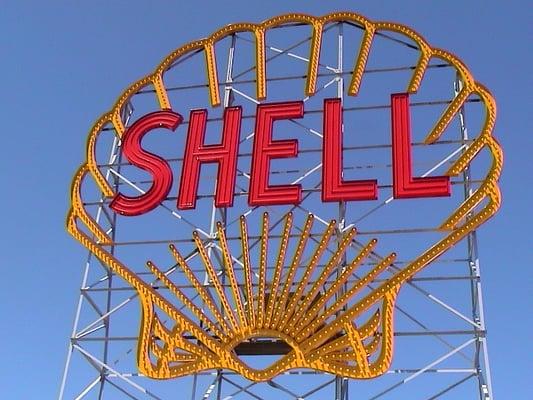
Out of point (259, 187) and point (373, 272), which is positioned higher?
point (259, 187)

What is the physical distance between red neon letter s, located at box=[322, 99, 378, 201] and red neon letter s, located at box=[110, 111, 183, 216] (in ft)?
7.45

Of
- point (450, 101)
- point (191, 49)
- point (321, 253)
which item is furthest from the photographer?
point (191, 49)

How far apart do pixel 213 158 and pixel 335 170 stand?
1849 mm

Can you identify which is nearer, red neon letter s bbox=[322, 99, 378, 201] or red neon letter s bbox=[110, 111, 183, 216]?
red neon letter s bbox=[322, 99, 378, 201]

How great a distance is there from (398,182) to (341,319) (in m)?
2.22

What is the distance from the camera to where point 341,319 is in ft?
37.1

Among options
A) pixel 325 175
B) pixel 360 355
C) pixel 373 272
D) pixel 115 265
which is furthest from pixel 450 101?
pixel 115 265

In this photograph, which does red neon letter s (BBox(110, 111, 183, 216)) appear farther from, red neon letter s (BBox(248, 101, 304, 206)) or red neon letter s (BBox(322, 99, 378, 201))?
red neon letter s (BBox(322, 99, 378, 201))

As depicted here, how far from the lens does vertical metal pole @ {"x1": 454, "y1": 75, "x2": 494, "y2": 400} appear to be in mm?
11367

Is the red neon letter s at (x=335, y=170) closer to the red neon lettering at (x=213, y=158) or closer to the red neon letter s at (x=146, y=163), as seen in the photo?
the red neon lettering at (x=213, y=158)

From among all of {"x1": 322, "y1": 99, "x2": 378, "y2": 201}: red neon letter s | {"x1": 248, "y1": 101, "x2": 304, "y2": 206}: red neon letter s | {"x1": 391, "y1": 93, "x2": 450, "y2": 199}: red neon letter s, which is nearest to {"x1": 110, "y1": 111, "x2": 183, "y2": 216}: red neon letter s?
{"x1": 248, "y1": 101, "x2": 304, "y2": 206}: red neon letter s

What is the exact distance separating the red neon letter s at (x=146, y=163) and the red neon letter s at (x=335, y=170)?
2.27m

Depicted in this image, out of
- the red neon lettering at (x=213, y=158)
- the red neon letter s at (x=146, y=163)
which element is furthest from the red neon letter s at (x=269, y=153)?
the red neon letter s at (x=146, y=163)

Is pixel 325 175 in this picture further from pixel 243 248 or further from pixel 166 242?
pixel 166 242
